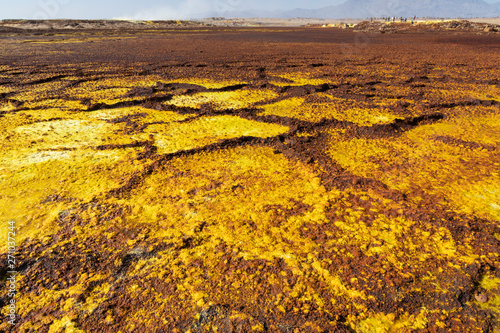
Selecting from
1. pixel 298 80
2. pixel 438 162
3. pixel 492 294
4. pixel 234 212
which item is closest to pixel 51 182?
pixel 234 212

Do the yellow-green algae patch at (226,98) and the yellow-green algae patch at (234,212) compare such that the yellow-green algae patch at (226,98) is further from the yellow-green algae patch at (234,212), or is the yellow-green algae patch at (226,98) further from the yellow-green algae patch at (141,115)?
the yellow-green algae patch at (234,212)

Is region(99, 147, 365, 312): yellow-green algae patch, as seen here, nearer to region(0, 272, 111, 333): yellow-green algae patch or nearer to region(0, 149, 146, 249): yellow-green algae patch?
region(0, 272, 111, 333): yellow-green algae patch

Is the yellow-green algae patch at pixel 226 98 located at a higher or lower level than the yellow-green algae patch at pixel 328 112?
higher

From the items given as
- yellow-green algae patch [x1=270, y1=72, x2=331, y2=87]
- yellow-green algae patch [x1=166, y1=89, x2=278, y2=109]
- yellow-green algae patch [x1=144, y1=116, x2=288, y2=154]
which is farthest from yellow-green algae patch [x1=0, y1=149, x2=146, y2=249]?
yellow-green algae patch [x1=270, y1=72, x2=331, y2=87]

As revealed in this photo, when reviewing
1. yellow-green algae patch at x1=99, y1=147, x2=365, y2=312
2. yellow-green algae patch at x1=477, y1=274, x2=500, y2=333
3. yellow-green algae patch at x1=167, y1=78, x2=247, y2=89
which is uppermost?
yellow-green algae patch at x1=167, y1=78, x2=247, y2=89

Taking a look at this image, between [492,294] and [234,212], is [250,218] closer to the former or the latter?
[234,212]

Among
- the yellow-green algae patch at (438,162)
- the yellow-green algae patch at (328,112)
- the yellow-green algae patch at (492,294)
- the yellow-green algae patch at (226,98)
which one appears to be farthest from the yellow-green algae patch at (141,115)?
the yellow-green algae patch at (492,294)

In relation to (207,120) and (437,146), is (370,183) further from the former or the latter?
(207,120)
